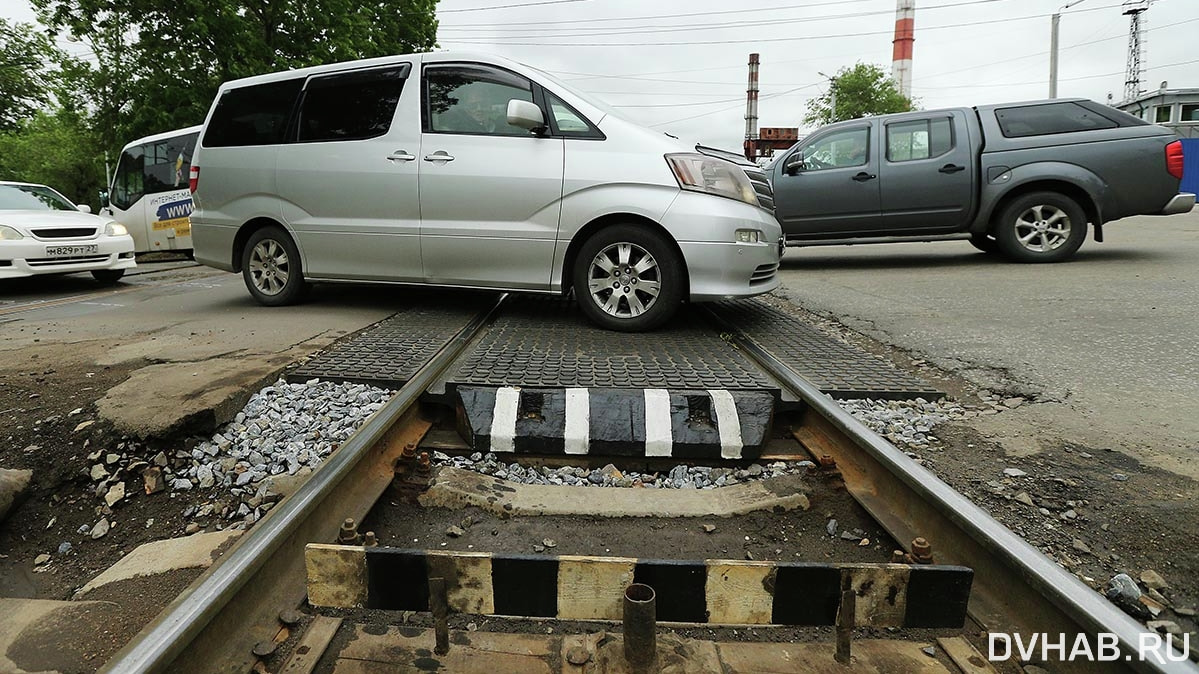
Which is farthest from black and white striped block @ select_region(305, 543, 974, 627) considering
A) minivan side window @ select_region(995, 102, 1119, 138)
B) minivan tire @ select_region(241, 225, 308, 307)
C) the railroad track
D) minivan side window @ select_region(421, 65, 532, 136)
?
minivan side window @ select_region(995, 102, 1119, 138)

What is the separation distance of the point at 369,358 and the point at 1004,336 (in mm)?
4133

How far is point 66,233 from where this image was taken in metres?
9.18

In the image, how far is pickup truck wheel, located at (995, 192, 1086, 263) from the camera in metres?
7.97

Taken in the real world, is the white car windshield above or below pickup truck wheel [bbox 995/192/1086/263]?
above

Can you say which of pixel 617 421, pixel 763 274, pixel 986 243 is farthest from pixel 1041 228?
pixel 617 421

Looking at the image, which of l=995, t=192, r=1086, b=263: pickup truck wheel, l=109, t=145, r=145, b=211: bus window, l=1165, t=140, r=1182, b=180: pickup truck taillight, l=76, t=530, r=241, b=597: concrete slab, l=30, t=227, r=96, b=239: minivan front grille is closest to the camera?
l=76, t=530, r=241, b=597: concrete slab

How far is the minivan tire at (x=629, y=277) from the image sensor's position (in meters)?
4.53

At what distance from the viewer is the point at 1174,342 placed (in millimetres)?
4453

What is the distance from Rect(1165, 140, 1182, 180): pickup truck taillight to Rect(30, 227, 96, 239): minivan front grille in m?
13.2

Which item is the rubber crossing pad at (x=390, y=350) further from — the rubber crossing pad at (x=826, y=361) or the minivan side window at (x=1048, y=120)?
the minivan side window at (x=1048, y=120)

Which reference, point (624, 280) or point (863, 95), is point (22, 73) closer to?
point (624, 280)

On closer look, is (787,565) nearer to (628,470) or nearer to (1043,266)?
(628,470)

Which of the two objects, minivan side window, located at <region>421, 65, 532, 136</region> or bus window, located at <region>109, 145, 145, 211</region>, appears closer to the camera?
minivan side window, located at <region>421, 65, 532, 136</region>

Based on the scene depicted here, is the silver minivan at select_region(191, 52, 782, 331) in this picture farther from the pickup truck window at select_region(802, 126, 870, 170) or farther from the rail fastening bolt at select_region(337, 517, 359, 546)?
the pickup truck window at select_region(802, 126, 870, 170)
